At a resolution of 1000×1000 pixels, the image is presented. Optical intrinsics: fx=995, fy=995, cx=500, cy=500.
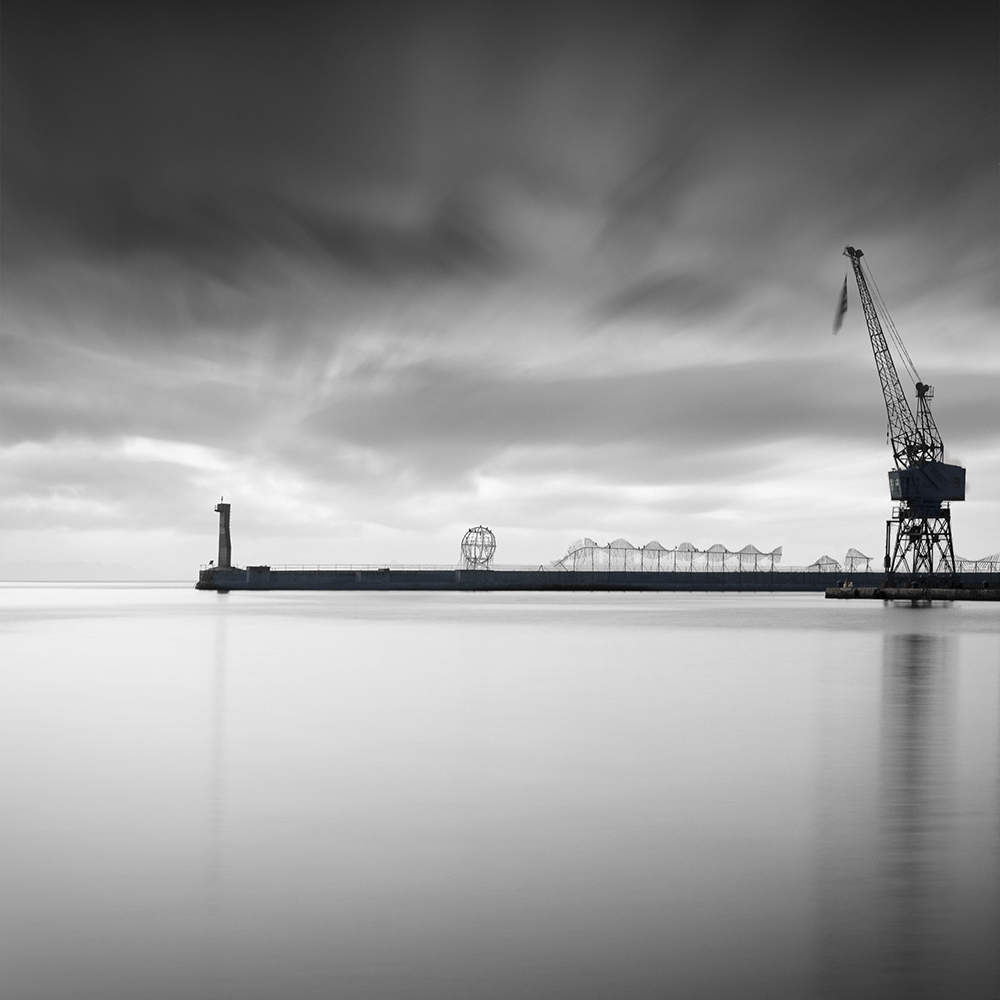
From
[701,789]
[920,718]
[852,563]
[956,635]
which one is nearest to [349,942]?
[701,789]

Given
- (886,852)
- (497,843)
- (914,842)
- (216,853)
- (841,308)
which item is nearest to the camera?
(216,853)

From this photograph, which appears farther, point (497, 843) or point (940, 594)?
point (940, 594)

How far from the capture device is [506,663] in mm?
33969

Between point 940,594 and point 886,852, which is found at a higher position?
point 886,852

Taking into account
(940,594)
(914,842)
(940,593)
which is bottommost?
(940,594)

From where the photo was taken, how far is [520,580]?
6673 inches

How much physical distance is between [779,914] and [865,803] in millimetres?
5461

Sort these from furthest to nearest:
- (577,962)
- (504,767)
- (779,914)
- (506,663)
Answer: (506,663)
(504,767)
(779,914)
(577,962)

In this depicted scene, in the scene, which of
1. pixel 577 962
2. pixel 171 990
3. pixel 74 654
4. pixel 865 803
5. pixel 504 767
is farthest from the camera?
pixel 74 654

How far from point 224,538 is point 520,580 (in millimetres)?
50937

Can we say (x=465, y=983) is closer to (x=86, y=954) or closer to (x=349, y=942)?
(x=349, y=942)

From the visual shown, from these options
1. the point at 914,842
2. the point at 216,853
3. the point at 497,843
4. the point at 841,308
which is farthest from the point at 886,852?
the point at 841,308

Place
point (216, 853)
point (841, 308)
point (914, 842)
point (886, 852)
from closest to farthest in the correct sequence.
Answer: point (216, 853) → point (886, 852) → point (914, 842) → point (841, 308)

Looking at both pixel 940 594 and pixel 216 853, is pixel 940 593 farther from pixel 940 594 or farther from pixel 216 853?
pixel 216 853
